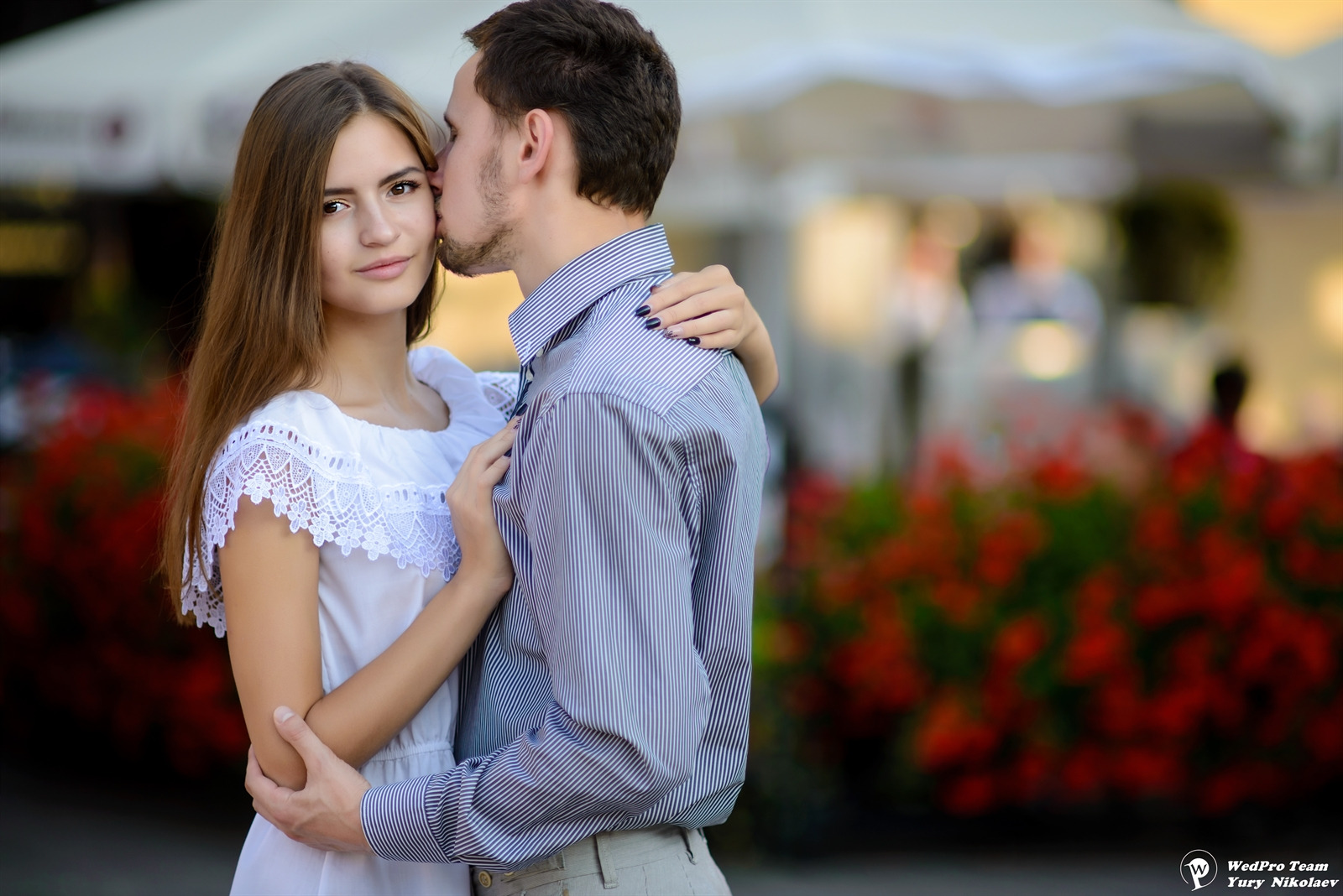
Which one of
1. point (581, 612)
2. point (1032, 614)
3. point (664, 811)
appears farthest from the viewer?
point (1032, 614)

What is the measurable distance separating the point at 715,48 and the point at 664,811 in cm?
334

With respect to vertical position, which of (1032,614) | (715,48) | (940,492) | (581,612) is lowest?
(1032,614)

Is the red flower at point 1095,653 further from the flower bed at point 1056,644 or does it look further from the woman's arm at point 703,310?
the woman's arm at point 703,310

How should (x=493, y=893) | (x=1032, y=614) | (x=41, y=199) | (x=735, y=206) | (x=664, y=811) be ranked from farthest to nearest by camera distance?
(x=41, y=199)
(x=735, y=206)
(x=1032, y=614)
(x=493, y=893)
(x=664, y=811)

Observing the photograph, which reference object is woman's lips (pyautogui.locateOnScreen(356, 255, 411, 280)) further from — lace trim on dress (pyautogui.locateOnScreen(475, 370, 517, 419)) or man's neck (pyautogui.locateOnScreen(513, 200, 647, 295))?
lace trim on dress (pyautogui.locateOnScreen(475, 370, 517, 419))

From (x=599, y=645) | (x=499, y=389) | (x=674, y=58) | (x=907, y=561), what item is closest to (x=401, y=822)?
(x=599, y=645)

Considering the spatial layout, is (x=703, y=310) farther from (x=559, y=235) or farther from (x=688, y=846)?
(x=688, y=846)

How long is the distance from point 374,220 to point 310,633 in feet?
2.07

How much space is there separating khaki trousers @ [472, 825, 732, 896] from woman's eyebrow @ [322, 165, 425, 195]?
3.38 feet

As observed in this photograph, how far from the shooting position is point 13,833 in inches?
181

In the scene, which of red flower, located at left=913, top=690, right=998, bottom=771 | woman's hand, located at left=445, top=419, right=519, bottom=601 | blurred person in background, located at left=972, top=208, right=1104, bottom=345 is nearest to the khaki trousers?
woman's hand, located at left=445, top=419, right=519, bottom=601

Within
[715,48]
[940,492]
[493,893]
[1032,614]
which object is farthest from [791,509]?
[493,893]

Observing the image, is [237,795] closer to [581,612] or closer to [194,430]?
[194,430]

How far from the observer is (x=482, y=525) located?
1.78 meters
